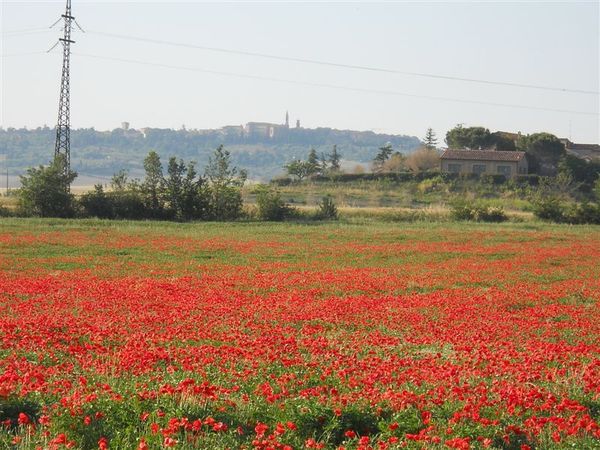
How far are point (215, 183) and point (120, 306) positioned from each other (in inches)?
2001

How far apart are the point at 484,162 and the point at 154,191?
207 feet

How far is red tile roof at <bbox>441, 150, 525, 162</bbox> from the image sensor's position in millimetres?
114225

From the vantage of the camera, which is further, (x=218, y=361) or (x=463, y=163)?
(x=463, y=163)

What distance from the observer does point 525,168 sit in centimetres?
11812

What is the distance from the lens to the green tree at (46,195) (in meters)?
61.4

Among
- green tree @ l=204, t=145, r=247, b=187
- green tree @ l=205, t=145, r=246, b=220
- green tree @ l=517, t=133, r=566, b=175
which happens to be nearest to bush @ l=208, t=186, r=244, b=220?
green tree @ l=205, t=145, r=246, b=220

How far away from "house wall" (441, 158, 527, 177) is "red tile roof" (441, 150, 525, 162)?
17.6 inches

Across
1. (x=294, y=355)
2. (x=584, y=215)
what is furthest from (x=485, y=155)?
(x=294, y=355)

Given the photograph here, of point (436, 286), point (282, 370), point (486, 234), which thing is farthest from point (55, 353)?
point (486, 234)

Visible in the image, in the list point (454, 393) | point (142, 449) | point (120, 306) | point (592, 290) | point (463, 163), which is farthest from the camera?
point (463, 163)

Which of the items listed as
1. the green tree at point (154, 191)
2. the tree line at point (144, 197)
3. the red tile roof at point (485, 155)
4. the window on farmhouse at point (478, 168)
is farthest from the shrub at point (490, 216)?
the window on farmhouse at point (478, 168)

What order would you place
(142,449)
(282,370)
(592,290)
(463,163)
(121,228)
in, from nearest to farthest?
(142,449) < (282,370) < (592,290) < (121,228) < (463,163)

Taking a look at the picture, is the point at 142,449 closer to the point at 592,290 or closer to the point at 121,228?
the point at 592,290

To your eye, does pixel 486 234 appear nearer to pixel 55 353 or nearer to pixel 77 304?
pixel 77 304
